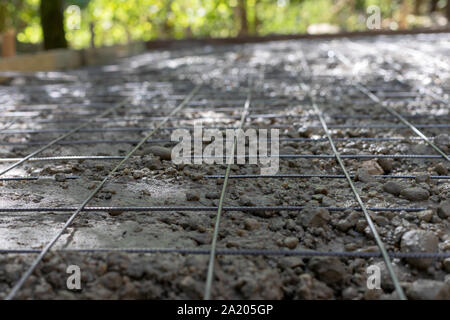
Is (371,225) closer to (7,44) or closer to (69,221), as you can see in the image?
(69,221)

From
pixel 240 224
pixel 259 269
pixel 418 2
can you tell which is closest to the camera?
pixel 259 269

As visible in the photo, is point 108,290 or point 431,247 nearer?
point 108,290

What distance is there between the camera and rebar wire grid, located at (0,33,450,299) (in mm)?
1621

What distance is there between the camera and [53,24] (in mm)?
7453

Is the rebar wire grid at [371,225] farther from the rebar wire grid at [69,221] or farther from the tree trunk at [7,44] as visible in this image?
the tree trunk at [7,44]

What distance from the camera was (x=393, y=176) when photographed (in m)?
2.09

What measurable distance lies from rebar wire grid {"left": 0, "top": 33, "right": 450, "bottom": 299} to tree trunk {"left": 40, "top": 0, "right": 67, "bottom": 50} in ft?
8.82

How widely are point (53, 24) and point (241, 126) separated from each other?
5.65 meters

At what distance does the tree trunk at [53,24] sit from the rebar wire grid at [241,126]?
2688 millimetres

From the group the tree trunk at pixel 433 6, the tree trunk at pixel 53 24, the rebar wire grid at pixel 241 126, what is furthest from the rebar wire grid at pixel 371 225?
the tree trunk at pixel 433 6

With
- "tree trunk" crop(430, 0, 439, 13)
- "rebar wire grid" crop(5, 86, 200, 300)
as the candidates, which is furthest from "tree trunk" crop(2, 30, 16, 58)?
"tree trunk" crop(430, 0, 439, 13)

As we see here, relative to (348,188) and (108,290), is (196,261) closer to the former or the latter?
(108,290)
